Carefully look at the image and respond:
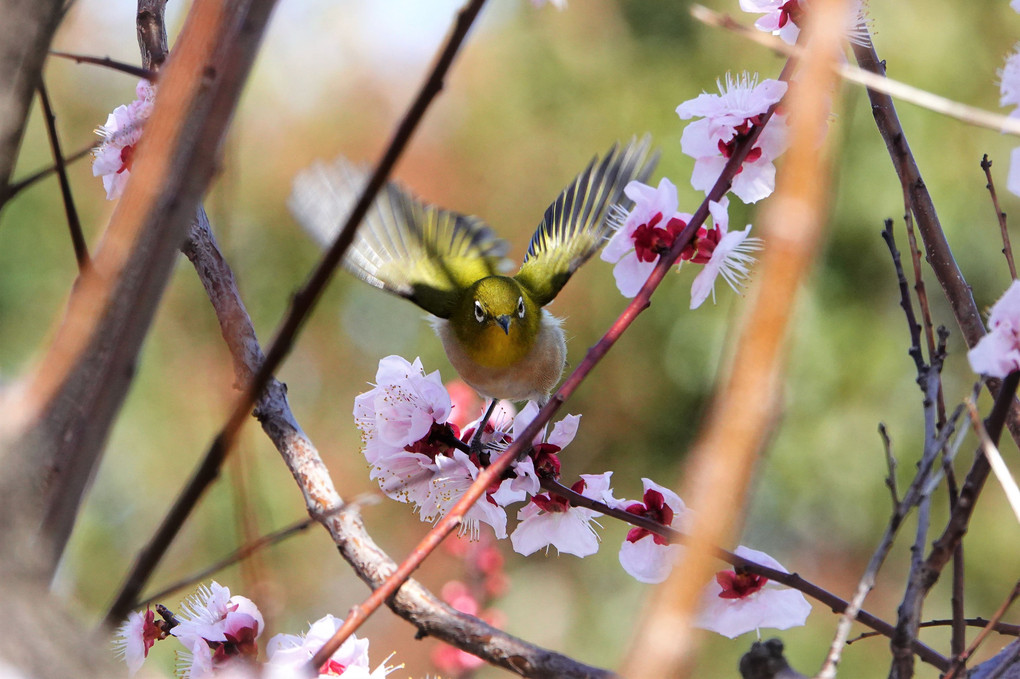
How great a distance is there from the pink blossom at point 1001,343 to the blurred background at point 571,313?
295cm

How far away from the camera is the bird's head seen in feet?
5.56

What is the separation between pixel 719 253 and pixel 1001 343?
35 centimetres

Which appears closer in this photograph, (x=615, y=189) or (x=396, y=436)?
(x=396, y=436)

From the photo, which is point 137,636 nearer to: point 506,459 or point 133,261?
point 506,459

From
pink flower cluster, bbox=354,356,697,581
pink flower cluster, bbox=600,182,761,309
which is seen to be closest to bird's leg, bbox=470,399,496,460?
pink flower cluster, bbox=354,356,697,581

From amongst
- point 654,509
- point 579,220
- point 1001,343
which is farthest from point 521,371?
point 1001,343

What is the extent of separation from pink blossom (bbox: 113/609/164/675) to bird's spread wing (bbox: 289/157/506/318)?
659 mm

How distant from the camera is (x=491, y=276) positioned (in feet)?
5.87

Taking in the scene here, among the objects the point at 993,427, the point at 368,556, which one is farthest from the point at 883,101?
the point at 368,556

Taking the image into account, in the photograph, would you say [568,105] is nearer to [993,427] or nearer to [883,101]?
[883,101]

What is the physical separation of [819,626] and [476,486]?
14.3ft

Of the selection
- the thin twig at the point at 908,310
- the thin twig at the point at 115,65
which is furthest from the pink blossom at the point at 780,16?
the thin twig at the point at 115,65

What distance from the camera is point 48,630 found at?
434 mm

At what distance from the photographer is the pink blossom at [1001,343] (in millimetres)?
685
